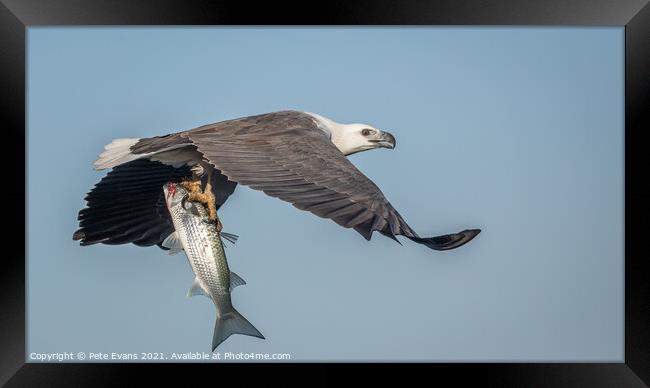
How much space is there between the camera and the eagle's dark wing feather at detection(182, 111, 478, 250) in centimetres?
389

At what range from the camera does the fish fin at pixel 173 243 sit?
5.24 meters

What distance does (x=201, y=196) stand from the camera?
5.01m

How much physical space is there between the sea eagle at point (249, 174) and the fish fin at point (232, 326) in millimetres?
646

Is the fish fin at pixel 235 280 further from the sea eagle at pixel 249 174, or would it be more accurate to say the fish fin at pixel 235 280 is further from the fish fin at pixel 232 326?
the sea eagle at pixel 249 174

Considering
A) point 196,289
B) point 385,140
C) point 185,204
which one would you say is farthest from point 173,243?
point 385,140

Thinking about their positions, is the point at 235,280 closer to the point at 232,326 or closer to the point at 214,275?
the point at 214,275

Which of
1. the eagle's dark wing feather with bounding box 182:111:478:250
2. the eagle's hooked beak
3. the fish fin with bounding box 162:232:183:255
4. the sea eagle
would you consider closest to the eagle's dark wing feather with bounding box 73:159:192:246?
the sea eagle

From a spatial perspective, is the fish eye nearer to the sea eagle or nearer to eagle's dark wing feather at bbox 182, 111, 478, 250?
the sea eagle

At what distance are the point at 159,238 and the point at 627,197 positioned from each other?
119 inches

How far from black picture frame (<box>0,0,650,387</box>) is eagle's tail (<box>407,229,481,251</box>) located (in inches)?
73.4

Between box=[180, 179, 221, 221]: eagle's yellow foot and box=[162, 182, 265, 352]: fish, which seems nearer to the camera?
box=[162, 182, 265, 352]: fish

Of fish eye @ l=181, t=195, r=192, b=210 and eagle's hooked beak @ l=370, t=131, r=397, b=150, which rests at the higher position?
eagle's hooked beak @ l=370, t=131, r=397, b=150

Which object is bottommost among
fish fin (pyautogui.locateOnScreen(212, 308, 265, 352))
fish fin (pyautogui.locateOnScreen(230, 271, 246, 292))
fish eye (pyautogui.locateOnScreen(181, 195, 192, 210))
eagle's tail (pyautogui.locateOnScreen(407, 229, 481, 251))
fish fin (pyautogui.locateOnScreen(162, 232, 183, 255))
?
fish fin (pyautogui.locateOnScreen(212, 308, 265, 352))

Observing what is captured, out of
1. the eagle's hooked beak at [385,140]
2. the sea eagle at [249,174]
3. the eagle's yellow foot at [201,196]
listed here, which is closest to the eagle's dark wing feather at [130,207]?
the sea eagle at [249,174]
